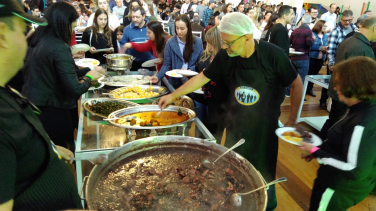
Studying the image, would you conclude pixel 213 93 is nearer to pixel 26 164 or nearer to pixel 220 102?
pixel 220 102

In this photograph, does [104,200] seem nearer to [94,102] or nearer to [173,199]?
[173,199]

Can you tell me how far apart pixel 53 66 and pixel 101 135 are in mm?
658

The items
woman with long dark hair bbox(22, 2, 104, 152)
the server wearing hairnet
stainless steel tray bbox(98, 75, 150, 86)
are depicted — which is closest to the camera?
the server wearing hairnet

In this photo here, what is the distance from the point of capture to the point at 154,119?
5.89 ft

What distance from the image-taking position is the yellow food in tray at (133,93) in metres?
2.39

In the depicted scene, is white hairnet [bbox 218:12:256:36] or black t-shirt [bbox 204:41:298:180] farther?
black t-shirt [bbox 204:41:298:180]

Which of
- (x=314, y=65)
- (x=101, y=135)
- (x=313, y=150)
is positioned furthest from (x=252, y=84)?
(x=314, y=65)

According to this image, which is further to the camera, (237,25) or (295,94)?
(295,94)

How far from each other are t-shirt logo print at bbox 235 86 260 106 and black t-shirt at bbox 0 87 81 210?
4.11ft

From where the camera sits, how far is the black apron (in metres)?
1.78

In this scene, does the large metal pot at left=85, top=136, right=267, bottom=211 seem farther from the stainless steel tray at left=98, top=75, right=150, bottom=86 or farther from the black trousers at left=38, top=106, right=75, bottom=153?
the stainless steel tray at left=98, top=75, right=150, bottom=86

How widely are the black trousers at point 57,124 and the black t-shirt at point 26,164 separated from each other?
50.9 inches

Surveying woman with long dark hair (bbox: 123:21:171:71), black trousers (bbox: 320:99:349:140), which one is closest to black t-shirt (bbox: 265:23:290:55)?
black trousers (bbox: 320:99:349:140)

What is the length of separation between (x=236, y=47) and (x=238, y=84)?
29 centimetres
